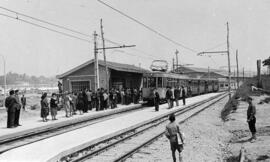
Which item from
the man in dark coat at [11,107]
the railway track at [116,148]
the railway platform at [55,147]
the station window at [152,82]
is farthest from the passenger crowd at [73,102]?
the railway track at [116,148]

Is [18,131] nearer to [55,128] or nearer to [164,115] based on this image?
[55,128]

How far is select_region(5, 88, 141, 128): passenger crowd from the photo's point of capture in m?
17.4

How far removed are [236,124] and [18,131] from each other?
35.1 feet

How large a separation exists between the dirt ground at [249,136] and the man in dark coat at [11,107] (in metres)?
10.0

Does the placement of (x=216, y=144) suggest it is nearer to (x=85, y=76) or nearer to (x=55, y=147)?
(x=55, y=147)

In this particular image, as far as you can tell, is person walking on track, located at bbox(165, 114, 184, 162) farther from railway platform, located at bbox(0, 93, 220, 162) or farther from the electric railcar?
the electric railcar

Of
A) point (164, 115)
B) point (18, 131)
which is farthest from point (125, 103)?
point (18, 131)

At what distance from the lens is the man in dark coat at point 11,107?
17094 mm

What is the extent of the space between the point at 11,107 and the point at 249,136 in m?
10.8

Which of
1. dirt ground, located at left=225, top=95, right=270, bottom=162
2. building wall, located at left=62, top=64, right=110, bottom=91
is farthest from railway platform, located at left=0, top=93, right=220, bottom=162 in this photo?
building wall, located at left=62, top=64, right=110, bottom=91

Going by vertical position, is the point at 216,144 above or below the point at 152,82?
below

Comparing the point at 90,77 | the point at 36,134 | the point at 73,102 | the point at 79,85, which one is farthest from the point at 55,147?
the point at 79,85

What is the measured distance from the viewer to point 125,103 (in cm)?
3183

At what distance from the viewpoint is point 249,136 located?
14.8 m
